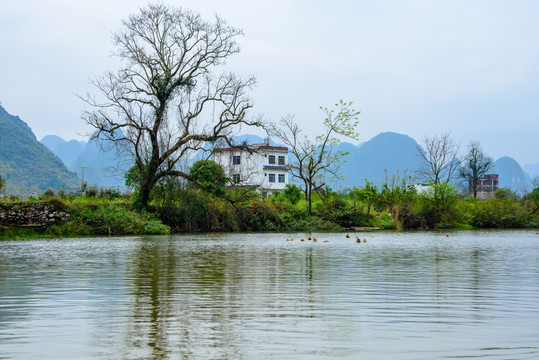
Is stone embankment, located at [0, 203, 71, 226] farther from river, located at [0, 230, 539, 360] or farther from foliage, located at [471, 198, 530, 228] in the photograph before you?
foliage, located at [471, 198, 530, 228]

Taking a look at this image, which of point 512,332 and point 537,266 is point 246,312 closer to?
point 512,332

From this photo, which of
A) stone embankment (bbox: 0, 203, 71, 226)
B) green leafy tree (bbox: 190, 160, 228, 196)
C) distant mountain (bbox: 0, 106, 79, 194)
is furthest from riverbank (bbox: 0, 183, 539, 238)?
distant mountain (bbox: 0, 106, 79, 194)

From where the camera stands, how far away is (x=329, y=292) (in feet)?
28.9

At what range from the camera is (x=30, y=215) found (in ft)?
110

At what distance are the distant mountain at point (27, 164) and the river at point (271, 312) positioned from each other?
111 metres

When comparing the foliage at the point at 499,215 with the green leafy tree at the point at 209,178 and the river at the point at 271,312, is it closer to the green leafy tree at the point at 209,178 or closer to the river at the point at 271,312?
the green leafy tree at the point at 209,178

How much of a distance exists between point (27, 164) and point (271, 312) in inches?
5057

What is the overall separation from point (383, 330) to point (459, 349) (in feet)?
A: 3.18

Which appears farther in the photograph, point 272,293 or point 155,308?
point 272,293

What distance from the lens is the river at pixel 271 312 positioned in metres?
5.14

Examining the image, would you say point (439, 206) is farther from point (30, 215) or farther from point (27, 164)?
point (27, 164)

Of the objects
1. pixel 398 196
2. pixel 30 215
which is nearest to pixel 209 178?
pixel 30 215

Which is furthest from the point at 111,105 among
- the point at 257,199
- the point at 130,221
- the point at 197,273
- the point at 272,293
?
the point at 272,293

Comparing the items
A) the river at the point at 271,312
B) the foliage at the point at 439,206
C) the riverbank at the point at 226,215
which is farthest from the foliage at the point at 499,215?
the river at the point at 271,312
